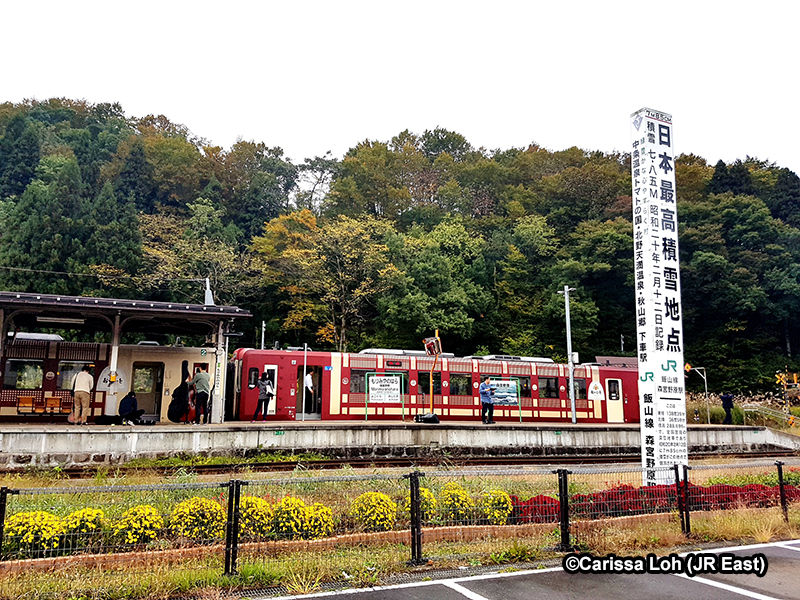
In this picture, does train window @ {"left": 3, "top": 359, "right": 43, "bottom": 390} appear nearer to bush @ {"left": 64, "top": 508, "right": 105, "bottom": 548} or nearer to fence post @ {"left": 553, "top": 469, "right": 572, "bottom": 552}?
bush @ {"left": 64, "top": 508, "right": 105, "bottom": 548}

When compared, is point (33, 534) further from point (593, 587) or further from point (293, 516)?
point (593, 587)

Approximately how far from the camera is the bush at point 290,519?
7273 mm

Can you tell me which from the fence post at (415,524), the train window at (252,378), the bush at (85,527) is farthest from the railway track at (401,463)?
the fence post at (415,524)

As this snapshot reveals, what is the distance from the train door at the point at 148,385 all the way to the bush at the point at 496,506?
16395 millimetres

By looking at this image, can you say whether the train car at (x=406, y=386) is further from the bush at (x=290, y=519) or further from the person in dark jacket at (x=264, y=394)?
the bush at (x=290, y=519)

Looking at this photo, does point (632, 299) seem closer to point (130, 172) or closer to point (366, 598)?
point (130, 172)

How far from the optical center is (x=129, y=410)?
63.8 ft

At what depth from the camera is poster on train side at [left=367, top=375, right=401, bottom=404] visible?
23547 mm

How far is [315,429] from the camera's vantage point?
1831cm

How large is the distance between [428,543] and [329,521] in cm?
128

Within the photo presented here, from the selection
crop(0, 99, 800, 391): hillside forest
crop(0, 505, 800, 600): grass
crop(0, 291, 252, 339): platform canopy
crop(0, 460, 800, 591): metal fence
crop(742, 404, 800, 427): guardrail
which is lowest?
crop(0, 505, 800, 600): grass

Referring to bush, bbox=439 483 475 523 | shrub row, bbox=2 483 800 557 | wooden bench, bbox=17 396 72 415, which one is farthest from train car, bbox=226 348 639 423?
shrub row, bbox=2 483 800 557

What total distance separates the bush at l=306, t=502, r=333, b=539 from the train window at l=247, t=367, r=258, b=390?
1518 cm

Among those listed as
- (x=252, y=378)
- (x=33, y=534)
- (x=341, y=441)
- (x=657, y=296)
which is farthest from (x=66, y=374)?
(x=657, y=296)
